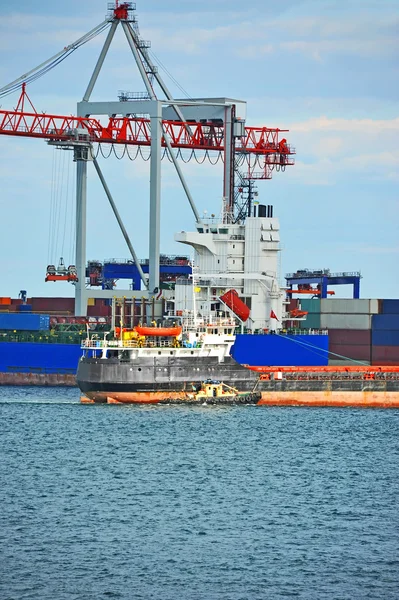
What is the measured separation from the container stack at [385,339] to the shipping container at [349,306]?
1112 millimetres

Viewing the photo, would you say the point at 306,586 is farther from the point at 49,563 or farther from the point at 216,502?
the point at 216,502

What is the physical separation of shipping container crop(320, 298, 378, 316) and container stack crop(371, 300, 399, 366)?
1.11 metres

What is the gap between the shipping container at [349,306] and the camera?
75.8 meters

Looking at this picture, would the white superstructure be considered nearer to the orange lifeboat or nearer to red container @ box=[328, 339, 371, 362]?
red container @ box=[328, 339, 371, 362]

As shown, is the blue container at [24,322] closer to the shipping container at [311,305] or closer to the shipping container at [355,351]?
the shipping container at [311,305]

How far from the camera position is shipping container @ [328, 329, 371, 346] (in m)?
74.8

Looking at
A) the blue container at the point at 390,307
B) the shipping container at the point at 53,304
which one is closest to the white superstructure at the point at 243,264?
the blue container at the point at 390,307

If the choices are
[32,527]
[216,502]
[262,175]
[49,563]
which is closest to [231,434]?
[216,502]

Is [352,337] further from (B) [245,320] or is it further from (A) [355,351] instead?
(B) [245,320]

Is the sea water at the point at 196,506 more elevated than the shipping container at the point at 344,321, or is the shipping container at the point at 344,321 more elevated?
the shipping container at the point at 344,321

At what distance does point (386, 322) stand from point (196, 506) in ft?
137

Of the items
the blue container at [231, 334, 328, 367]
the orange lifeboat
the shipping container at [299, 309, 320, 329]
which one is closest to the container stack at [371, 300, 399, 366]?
the shipping container at [299, 309, 320, 329]

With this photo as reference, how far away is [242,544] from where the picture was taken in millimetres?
30359

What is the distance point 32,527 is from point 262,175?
50134mm
